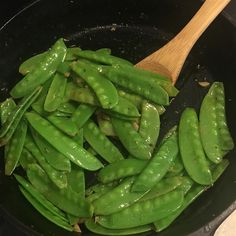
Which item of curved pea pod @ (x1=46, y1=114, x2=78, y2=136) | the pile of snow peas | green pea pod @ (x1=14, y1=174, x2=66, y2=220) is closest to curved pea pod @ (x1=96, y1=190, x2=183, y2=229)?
the pile of snow peas

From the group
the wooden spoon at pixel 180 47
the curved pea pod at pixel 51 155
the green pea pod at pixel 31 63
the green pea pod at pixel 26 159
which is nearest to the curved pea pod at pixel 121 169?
the curved pea pod at pixel 51 155

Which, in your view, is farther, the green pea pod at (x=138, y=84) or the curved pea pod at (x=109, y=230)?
the green pea pod at (x=138, y=84)

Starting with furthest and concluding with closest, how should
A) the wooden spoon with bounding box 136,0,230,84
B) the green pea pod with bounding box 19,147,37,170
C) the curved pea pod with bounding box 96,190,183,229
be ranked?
the wooden spoon with bounding box 136,0,230,84, the green pea pod with bounding box 19,147,37,170, the curved pea pod with bounding box 96,190,183,229

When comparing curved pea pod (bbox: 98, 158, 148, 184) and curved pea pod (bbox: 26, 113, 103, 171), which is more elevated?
curved pea pod (bbox: 26, 113, 103, 171)

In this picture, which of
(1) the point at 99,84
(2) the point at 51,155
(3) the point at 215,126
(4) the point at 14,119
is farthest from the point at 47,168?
(3) the point at 215,126

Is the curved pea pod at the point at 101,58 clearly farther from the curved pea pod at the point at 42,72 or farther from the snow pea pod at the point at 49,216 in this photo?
the snow pea pod at the point at 49,216

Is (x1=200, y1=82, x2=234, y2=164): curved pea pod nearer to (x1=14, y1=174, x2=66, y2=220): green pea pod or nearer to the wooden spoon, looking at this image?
the wooden spoon

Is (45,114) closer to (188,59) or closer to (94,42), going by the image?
(94,42)
